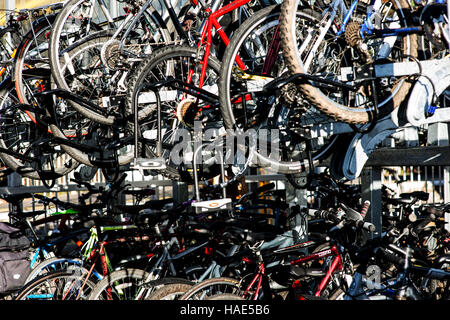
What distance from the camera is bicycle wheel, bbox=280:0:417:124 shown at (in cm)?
361

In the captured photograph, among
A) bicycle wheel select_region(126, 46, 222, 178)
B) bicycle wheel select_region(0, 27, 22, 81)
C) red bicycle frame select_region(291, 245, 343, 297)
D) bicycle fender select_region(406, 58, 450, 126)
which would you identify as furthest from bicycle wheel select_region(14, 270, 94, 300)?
bicycle fender select_region(406, 58, 450, 126)

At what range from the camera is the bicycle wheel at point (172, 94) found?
4.07 m

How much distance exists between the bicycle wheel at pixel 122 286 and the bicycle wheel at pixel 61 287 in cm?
21

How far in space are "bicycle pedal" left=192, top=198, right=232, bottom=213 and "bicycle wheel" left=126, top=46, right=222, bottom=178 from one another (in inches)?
21.8

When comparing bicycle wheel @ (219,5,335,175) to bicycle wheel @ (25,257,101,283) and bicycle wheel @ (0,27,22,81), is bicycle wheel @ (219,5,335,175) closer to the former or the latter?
bicycle wheel @ (25,257,101,283)

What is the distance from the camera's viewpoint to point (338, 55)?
427 centimetres

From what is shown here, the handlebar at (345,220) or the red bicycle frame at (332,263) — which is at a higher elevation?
the handlebar at (345,220)

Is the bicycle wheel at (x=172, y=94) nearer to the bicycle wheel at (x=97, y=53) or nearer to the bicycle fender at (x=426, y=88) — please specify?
the bicycle wheel at (x=97, y=53)

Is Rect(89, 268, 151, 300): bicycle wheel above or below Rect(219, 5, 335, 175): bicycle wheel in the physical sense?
below

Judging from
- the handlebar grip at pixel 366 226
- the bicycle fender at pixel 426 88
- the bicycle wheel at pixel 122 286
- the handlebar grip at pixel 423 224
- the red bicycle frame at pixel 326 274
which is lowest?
the bicycle wheel at pixel 122 286

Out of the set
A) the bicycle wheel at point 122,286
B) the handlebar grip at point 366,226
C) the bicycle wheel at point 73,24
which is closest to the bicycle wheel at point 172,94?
the bicycle wheel at point 73,24
